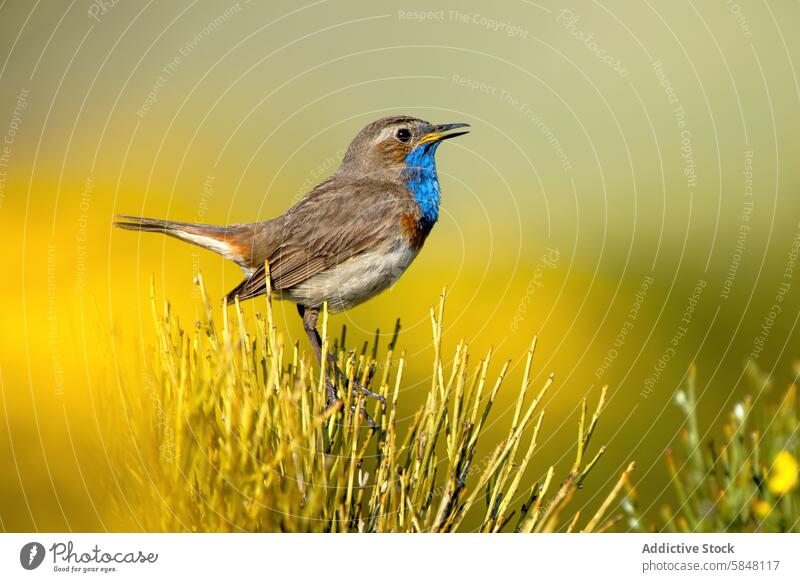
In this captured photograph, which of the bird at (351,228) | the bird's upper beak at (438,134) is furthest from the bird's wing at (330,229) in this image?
the bird's upper beak at (438,134)

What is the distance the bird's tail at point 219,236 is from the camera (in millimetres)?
5633

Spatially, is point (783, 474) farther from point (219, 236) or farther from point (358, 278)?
point (219, 236)

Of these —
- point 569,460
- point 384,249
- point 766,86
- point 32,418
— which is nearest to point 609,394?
point 569,460

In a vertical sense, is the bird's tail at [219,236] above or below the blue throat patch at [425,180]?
below

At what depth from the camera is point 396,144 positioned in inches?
236

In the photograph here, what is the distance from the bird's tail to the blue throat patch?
1175 mm

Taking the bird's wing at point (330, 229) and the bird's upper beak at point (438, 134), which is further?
the bird's upper beak at point (438, 134)

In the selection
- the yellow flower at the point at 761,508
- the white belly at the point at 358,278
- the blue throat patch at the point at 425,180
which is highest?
the blue throat patch at the point at 425,180

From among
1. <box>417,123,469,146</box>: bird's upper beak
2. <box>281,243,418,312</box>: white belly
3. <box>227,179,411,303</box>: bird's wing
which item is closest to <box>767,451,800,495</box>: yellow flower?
<box>281,243,418,312</box>: white belly

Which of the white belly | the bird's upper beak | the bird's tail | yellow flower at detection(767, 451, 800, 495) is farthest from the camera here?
the bird's upper beak

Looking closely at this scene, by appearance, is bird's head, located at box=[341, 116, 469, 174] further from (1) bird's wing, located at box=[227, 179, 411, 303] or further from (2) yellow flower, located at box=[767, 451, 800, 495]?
(2) yellow flower, located at box=[767, 451, 800, 495]

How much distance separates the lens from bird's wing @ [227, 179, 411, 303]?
5.50m

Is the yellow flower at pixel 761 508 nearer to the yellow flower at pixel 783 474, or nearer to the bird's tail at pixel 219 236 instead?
the yellow flower at pixel 783 474

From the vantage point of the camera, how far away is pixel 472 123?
608 centimetres
